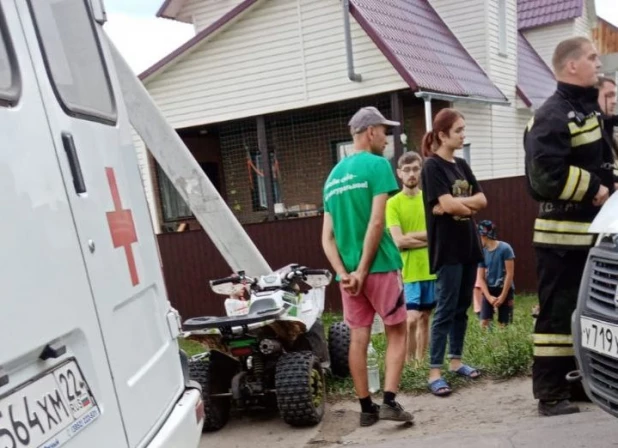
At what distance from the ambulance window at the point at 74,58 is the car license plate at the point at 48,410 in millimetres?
912

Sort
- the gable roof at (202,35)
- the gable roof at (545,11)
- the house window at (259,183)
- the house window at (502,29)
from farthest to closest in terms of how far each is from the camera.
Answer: the gable roof at (545,11), the house window at (502,29), the house window at (259,183), the gable roof at (202,35)

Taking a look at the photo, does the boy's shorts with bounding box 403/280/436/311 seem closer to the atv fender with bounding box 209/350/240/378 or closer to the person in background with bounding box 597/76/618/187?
the atv fender with bounding box 209/350/240/378

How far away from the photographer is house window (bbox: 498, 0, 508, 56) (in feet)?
44.7

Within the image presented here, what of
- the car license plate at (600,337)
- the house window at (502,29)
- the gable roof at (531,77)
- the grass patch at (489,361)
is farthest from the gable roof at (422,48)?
the car license plate at (600,337)

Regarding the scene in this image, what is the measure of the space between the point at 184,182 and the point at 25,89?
3900 millimetres

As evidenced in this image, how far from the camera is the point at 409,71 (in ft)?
32.5

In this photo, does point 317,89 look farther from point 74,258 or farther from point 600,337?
point 74,258

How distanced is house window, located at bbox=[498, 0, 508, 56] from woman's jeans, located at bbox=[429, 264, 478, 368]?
11258 millimetres

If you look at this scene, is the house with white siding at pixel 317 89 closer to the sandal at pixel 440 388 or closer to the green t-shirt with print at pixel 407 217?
the green t-shirt with print at pixel 407 217

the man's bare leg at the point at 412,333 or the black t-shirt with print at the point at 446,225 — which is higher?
the black t-shirt with print at the point at 446,225

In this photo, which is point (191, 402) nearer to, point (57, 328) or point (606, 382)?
point (57, 328)

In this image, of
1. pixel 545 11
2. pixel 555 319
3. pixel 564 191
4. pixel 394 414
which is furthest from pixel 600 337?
pixel 545 11

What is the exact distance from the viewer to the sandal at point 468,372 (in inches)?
172

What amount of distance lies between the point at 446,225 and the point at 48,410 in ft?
10.1
